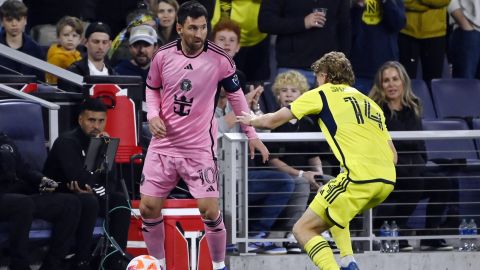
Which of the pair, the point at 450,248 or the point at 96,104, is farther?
the point at 450,248

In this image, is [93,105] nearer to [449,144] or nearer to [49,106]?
[49,106]

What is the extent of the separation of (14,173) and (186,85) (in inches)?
65.7

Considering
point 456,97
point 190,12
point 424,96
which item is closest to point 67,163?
point 190,12

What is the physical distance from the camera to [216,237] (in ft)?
37.1

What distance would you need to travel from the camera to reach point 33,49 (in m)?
13.9

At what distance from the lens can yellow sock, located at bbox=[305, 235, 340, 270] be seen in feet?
35.5

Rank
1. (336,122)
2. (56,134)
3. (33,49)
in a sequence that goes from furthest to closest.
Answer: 1. (33,49)
2. (56,134)
3. (336,122)

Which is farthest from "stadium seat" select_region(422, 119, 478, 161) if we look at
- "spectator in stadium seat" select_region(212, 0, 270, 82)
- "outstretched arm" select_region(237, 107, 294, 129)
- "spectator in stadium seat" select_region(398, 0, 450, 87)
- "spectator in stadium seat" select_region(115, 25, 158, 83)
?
"outstretched arm" select_region(237, 107, 294, 129)

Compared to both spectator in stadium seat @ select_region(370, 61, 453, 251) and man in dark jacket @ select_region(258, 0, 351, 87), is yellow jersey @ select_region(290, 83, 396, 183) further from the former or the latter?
man in dark jacket @ select_region(258, 0, 351, 87)

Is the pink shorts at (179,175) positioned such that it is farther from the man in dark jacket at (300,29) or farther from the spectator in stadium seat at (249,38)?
the spectator in stadium seat at (249,38)

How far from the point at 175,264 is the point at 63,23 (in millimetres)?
3316

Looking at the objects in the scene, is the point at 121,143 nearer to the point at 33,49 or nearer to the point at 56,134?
the point at 56,134

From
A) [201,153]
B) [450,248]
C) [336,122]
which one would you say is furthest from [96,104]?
[450,248]

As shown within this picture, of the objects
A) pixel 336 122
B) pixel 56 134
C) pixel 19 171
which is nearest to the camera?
pixel 336 122
